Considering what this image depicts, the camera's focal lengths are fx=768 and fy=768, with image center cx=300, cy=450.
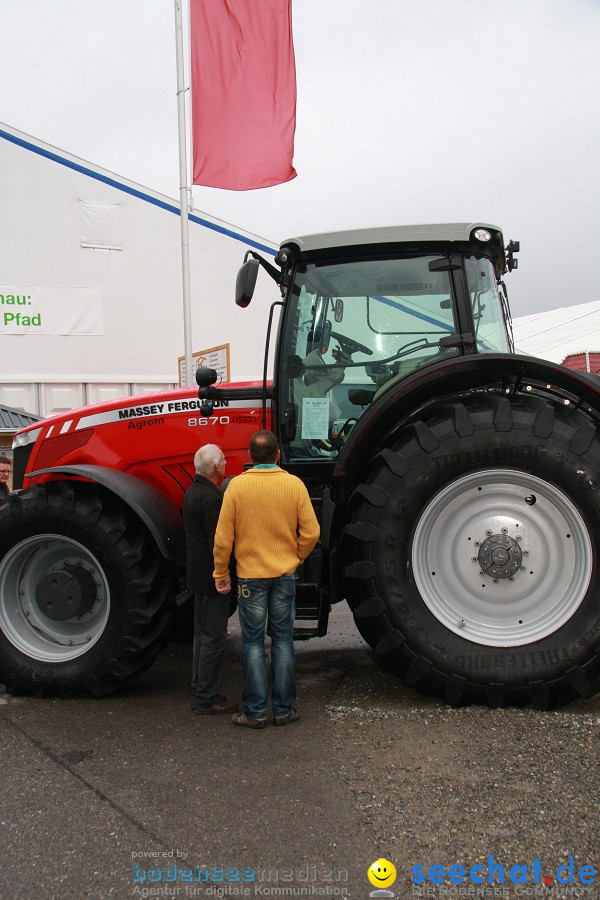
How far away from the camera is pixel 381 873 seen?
240 cm

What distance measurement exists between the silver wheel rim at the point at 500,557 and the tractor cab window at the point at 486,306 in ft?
2.86

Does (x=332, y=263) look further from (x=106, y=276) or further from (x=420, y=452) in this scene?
(x=106, y=276)

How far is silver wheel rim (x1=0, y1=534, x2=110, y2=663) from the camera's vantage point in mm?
4445

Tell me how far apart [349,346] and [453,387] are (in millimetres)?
650

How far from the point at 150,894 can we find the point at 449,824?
1033mm

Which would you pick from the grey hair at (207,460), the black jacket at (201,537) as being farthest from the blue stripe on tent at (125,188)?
the black jacket at (201,537)

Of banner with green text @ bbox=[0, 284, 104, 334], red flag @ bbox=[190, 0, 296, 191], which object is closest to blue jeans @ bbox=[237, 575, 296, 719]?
red flag @ bbox=[190, 0, 296, 191]

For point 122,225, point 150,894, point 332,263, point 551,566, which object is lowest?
point 150,894

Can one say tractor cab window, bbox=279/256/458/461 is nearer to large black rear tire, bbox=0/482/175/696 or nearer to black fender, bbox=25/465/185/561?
black fender, bbox=25/465/185/561

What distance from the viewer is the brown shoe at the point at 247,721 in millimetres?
3814

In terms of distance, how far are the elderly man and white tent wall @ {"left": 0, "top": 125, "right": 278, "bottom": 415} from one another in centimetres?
1069

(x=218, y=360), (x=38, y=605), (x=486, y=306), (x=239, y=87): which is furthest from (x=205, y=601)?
(x=239, y=87)

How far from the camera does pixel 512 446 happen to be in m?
3.76

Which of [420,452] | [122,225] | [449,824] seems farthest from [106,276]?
[449,824]
